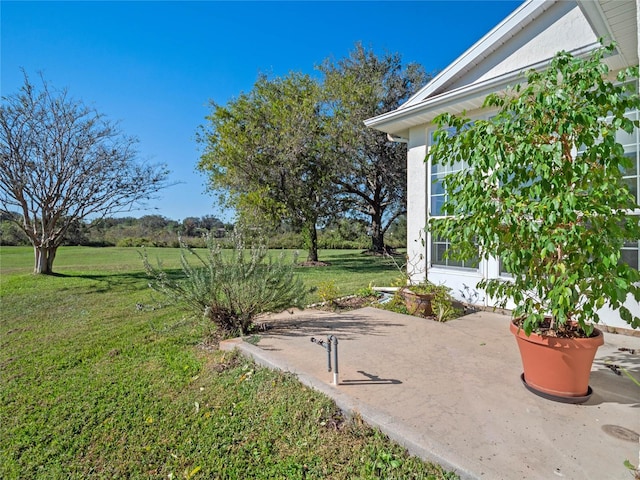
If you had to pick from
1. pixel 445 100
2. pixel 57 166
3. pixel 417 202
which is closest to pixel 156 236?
pixel 57 166

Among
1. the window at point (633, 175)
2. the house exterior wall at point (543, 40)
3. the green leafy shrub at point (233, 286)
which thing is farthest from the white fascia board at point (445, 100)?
the green leafy shrub at point (233, 286)

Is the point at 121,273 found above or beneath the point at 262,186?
beneath

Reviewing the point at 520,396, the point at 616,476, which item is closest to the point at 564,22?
the point at 520,396

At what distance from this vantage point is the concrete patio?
2078mm

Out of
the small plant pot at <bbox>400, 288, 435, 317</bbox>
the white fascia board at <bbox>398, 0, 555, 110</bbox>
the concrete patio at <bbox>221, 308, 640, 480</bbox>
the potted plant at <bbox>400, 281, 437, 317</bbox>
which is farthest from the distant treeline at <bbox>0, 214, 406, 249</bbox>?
the concrete patio at <bbox>221, 308, 640, 480</bbox>

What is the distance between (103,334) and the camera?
552cm

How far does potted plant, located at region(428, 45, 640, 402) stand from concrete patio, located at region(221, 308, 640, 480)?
350 mm

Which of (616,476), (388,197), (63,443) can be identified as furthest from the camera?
(388,197)

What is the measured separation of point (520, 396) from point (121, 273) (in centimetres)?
1472

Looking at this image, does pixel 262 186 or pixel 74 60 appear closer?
pixel 74 60

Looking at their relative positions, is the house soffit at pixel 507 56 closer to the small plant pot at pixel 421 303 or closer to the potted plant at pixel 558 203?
the potted plant at pixel 558 203

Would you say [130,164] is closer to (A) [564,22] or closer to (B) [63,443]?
(B) [63,443]

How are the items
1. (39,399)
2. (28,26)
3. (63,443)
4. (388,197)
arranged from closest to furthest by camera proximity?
1. (63,443)
2. (39,399)
3. (28,26)
4. (388,197)

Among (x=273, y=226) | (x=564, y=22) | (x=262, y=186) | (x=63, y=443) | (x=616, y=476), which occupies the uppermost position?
(x=564, y=22)
